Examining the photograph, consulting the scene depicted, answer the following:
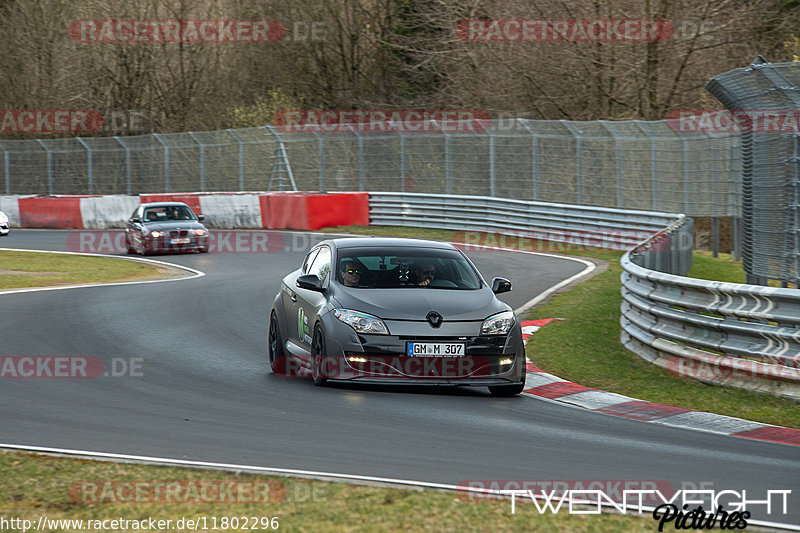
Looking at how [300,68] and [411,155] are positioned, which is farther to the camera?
[300,68]

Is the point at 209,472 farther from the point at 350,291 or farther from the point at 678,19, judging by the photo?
the point at 678,19

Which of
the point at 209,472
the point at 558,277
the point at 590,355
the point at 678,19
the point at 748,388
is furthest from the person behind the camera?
the point at 678,19

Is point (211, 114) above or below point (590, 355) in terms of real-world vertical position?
above

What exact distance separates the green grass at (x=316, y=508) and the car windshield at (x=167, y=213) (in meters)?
22.8

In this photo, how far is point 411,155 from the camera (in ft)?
114

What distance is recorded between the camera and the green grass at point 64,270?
73.8 feet

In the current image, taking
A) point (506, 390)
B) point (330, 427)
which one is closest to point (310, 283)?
point (506, 390)

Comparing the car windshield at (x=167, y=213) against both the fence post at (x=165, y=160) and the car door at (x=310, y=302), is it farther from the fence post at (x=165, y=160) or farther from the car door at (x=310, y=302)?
the car door at (x=310, y=302)

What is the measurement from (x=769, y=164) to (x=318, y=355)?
6437mm

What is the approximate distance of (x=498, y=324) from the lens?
33.9 ft

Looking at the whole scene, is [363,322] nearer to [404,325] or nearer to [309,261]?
→ [404,325]

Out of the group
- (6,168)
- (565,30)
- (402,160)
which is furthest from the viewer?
(6,168)

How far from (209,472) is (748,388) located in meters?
5.55

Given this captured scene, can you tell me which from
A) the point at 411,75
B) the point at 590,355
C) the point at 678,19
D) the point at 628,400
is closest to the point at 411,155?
the point at 678,19
